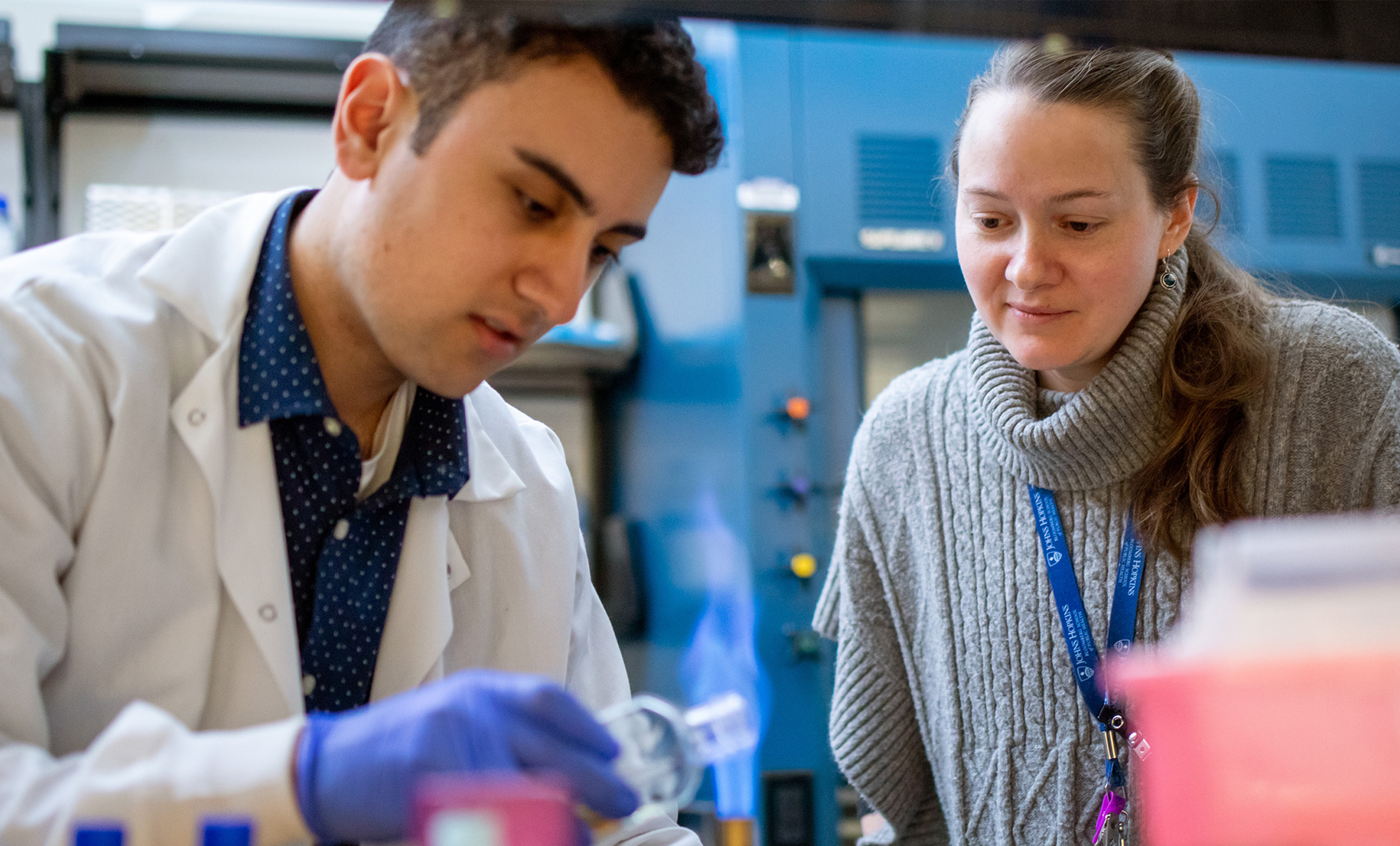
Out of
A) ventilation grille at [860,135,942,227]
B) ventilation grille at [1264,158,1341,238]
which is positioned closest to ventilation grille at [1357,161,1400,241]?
ventilation grille at [1264,158,1341,238]

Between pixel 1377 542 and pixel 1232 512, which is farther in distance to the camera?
pixel 1232 512

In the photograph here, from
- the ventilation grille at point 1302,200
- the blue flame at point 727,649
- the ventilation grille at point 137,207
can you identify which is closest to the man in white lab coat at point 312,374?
the blue flame at point 727,649

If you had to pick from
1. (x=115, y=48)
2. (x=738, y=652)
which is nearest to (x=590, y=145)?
(x=738, y=652)

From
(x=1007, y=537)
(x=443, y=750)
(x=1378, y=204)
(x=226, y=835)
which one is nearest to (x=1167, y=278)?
(x=1007, y=537)

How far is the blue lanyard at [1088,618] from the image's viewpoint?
4.09 ft

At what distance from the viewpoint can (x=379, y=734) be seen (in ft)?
2.23

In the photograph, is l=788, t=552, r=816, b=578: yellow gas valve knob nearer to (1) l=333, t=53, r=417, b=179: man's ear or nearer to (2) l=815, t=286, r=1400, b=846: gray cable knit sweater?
(2) l=815, t=286, r=1400, b=846: gray cable knit sweater

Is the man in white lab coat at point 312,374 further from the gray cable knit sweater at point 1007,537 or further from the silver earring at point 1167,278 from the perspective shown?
the silver earring at point 1167,278

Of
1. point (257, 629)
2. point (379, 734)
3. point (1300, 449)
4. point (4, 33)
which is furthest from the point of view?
point (4, 33)

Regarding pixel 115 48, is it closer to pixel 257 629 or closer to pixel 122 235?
pixel 122 235

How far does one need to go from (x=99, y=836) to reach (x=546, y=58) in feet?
2.22

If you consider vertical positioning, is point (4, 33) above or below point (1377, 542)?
above

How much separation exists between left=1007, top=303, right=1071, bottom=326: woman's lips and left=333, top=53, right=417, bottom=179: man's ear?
27.6 inches

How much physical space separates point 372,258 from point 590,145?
0.23 metres
